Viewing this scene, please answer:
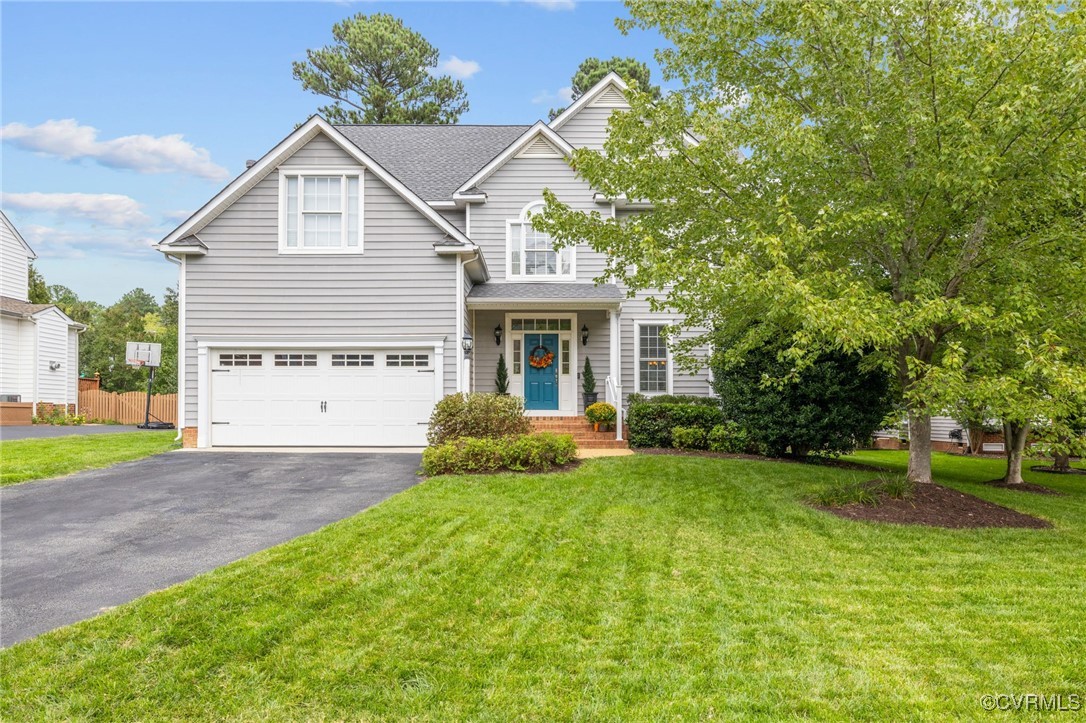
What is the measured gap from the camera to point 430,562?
562 centimetres

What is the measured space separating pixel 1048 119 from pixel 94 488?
12735 millimetres

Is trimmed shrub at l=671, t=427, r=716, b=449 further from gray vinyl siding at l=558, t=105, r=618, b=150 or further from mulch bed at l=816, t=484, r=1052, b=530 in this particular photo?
gray vinyl siding at l=558, t=105, r=618, b=150

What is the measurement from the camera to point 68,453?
11.9m

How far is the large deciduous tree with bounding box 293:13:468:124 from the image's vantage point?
29.7 meters

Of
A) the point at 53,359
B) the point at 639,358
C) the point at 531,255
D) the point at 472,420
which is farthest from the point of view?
the point at 53,359

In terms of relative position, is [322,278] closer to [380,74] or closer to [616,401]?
[616,401]

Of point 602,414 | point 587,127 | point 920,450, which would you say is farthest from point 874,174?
point 587,127

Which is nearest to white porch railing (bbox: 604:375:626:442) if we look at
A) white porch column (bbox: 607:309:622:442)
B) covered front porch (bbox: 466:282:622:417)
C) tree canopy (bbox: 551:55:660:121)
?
white porch column (bbox: 607:309:622:442)

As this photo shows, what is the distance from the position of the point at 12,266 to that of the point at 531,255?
2287 cm

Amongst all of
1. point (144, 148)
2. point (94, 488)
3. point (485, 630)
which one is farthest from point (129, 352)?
point (144, 148)

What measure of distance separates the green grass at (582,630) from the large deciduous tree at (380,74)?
2785cm

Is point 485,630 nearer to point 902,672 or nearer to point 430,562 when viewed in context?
point 430,562

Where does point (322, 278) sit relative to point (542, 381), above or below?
above

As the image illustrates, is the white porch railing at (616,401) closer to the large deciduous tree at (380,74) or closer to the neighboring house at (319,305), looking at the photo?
the neighboring house at (319,305)
